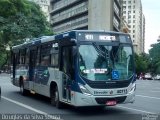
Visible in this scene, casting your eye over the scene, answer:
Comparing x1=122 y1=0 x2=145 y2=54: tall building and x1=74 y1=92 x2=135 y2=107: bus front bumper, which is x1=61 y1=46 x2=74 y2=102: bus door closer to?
x1=74 y1=92 x2=135 y2=107: bus front bumper

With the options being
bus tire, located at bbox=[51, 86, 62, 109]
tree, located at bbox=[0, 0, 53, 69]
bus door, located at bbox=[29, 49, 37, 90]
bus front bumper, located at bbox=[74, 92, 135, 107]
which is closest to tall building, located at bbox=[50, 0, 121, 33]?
tree, located at bbox=[0, 0, 53, 69]

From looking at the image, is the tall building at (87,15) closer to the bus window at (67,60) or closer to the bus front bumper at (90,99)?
the bus window at (67,60)

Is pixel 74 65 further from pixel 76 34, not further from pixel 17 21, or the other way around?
pixel 17 21

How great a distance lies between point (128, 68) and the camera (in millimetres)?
14109

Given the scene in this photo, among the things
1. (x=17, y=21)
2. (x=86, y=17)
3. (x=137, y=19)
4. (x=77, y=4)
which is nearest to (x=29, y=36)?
(x=17, y=21)

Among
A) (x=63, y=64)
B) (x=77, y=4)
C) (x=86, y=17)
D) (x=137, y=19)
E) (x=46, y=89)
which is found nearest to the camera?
(x=63, y=64)

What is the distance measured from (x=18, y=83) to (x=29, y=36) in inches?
373

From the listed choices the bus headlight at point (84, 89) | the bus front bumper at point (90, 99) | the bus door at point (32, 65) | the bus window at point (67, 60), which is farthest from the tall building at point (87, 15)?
the bus headlight at point (84, 89)

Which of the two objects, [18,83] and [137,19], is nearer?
[18,83]

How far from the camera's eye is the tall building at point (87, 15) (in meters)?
93.2

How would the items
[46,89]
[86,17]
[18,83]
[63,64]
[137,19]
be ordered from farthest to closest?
[137,19] → [86,17] → [18,83] → [46,89] → [63,64]

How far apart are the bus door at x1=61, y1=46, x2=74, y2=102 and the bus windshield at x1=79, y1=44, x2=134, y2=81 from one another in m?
0.58

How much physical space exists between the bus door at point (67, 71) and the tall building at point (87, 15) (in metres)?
74.5

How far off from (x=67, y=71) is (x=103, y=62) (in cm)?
142
